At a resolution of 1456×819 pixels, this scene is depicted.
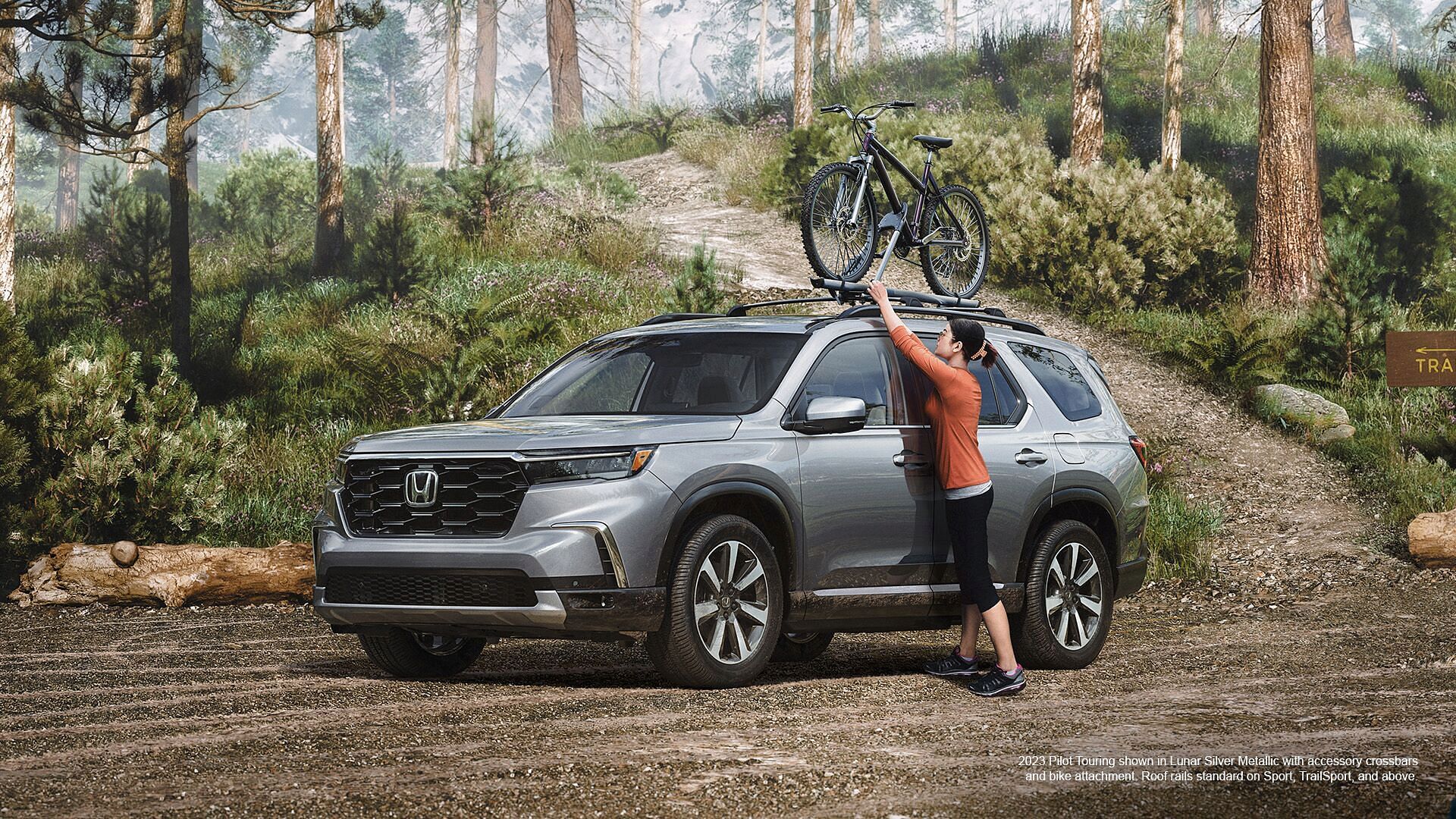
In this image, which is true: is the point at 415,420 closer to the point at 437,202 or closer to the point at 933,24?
the point at 437,202

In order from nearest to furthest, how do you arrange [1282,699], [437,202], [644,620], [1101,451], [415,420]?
[644,620] → [1282,699] → [1101,451] → [415,420] → [437,202]

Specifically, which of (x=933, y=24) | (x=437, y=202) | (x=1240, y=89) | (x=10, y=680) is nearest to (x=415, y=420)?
(x=10, y=680)

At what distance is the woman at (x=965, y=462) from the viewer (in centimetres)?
758

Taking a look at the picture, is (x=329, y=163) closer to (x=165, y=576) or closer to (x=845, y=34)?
(x=165, y=576)

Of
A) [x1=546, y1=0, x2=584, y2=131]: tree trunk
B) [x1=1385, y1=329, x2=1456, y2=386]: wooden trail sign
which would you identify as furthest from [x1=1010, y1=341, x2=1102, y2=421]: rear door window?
[x1=546, y1=0, x2=584, y2=131]: tree trunk

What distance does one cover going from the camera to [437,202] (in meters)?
25.8

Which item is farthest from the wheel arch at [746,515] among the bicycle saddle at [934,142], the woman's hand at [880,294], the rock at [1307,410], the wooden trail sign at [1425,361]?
the rock at [1307,410]

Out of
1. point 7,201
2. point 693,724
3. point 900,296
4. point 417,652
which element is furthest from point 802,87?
point 693,724

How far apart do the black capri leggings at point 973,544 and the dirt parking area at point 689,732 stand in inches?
20.2

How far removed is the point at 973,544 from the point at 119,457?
7662 mm

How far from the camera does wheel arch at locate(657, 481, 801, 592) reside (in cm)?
693

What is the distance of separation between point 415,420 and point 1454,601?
351 inches

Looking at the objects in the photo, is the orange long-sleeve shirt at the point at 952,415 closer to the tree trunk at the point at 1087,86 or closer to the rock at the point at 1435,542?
the rock at the point at 1435,542

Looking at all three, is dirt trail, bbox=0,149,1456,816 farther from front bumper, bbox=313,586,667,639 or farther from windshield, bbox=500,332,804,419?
windshield, bbox=500,332,804,419
